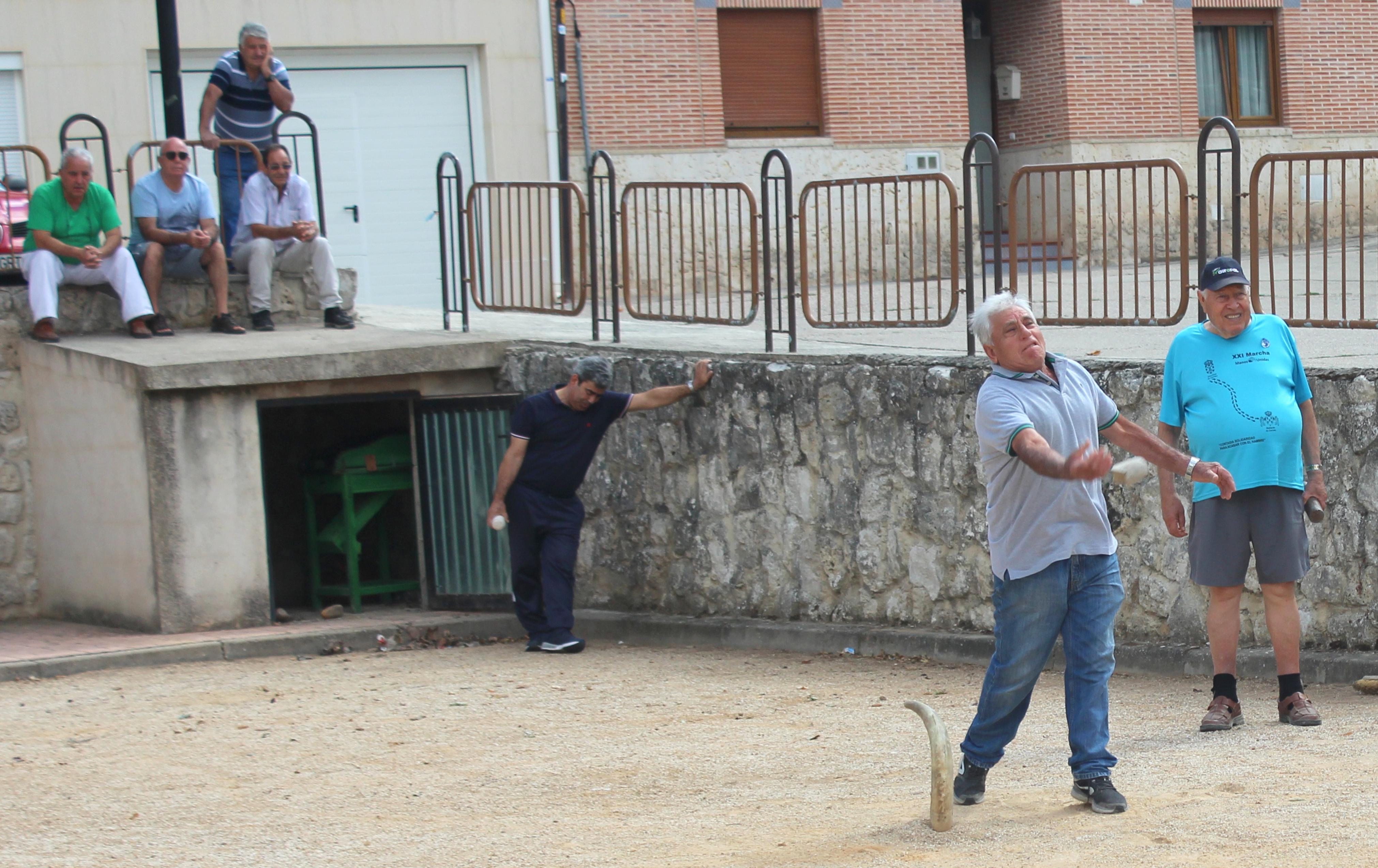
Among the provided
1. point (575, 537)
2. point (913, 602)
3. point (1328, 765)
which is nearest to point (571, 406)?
point (575, 537)

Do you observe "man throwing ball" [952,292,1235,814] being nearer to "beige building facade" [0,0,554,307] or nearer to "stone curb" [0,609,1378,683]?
"stone curb" [0,609,1378,683]

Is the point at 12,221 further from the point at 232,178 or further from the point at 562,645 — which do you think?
the point at 562,645

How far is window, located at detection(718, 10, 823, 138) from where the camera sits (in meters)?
18.5

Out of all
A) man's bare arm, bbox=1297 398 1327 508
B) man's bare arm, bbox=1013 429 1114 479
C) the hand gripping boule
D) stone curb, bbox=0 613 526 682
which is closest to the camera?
man's bare arm, bbox=1013 429 1114 479

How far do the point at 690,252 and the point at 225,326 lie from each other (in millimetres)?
3527

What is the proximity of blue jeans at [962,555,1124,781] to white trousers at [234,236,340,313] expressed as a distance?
305 inches

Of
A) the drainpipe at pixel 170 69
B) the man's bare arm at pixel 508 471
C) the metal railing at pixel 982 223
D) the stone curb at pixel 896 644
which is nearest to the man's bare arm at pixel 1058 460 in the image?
the stone curb at pixel 896 644

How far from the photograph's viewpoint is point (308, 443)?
1285 centimetres

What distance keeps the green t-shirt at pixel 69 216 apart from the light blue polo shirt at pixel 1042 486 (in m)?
7.71

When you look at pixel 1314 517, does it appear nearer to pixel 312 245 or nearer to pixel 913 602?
pixel 913 602

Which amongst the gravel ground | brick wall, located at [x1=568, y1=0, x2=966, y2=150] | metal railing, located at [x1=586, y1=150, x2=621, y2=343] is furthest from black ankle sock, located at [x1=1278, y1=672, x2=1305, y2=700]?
brick wall, located at [x1=568, y1=0, x2=966, y2=150]

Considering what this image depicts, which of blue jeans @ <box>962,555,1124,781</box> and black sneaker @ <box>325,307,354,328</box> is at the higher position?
black sneaker @ <box>325,307,354,328</box>

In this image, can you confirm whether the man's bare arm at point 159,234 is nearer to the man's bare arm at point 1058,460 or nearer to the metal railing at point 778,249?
the metal railing at point 778,249

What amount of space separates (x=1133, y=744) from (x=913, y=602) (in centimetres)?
264
